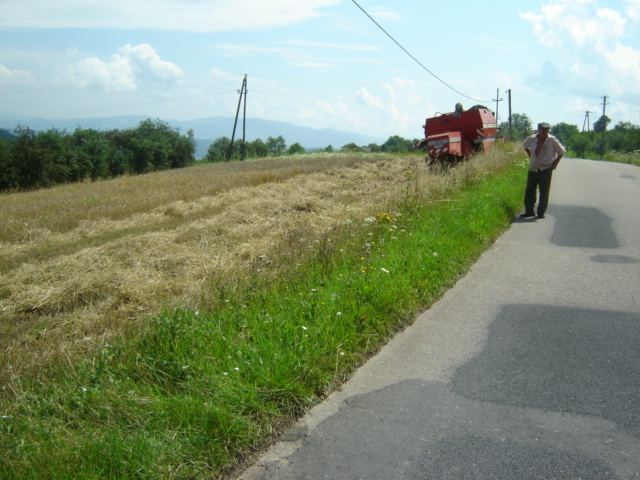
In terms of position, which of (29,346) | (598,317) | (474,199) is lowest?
(29,346)

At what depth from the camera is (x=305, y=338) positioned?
4.51 meters

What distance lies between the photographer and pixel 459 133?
65.5ft

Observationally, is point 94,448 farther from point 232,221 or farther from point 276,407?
point 232,221

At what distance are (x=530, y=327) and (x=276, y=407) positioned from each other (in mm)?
2896

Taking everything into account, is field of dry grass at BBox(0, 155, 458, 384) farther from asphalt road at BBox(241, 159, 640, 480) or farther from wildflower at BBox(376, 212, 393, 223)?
asphalt road at BBox(241, 159, 640, 480)

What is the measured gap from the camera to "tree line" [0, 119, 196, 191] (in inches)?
1702

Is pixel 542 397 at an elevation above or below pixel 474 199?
below

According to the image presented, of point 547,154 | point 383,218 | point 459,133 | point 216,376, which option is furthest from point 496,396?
point 459,133

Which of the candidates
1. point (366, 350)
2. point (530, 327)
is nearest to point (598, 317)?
point (530, 327)

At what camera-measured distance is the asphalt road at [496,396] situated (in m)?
3.20

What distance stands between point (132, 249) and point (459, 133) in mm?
13638

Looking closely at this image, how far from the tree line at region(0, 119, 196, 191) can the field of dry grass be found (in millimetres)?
21743

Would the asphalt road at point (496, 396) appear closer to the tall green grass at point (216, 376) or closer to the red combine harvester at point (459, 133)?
the tall green grass at point (216, 376)

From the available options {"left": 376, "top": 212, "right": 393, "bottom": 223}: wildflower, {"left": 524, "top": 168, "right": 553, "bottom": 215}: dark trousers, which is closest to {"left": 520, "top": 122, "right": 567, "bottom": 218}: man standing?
{"left": 524, "top": 168, "right": 553, "bottom": 215}: dark trousers
